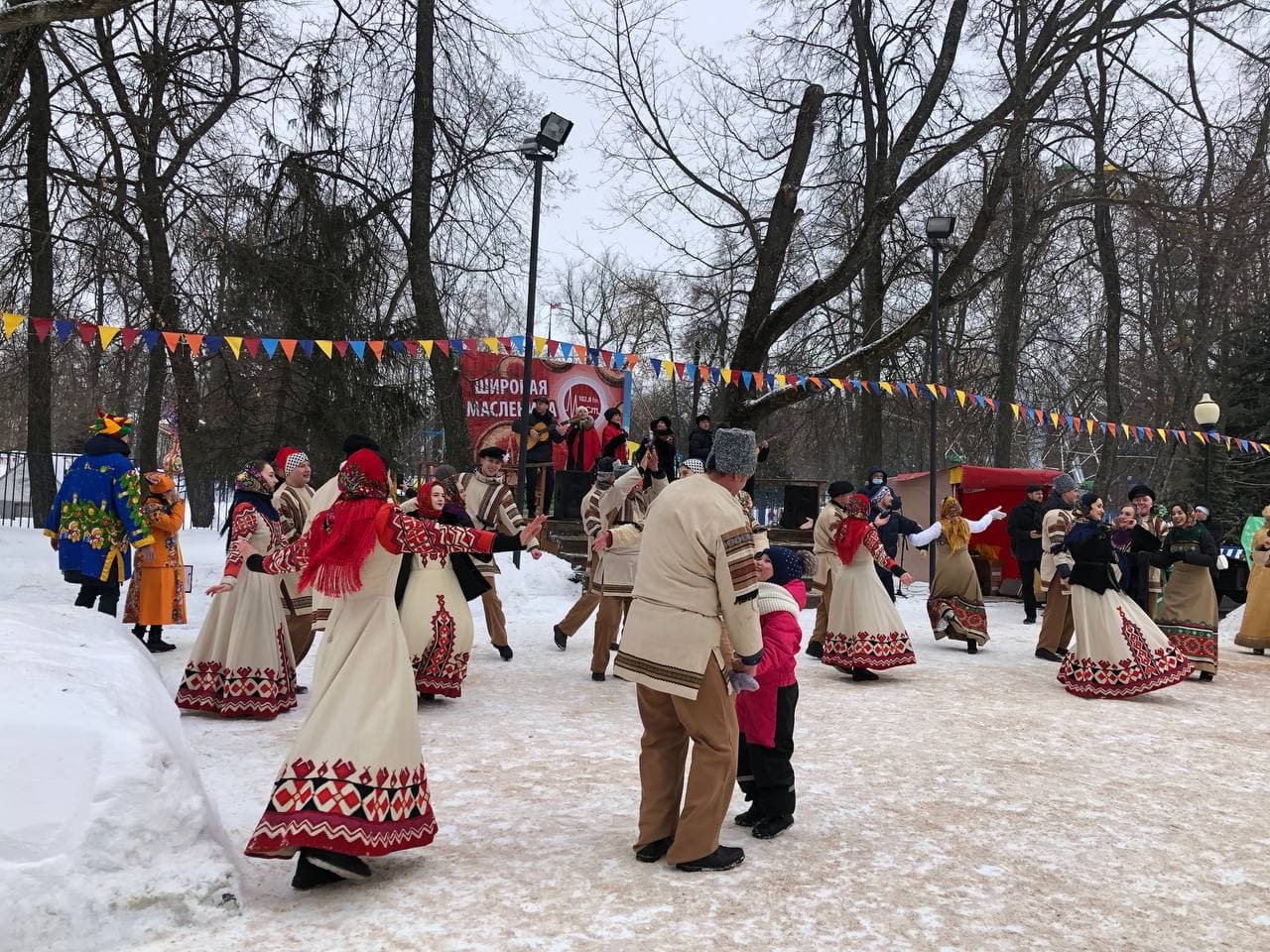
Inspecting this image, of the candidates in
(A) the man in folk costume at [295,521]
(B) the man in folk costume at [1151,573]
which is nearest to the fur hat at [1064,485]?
(B) the man in folk costume at [1151,573]

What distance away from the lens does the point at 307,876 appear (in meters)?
3.91

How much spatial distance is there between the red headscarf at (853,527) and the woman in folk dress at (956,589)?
104 inches

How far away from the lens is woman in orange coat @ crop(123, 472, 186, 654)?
909 centimetres

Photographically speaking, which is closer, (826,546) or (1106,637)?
(1106,637)

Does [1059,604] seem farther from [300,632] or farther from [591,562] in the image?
[300,632]

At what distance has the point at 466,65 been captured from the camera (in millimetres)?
15758

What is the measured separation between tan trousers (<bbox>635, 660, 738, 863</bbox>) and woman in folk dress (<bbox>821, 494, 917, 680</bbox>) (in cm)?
508

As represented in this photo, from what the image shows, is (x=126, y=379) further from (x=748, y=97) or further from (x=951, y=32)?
(x=951, y=32)

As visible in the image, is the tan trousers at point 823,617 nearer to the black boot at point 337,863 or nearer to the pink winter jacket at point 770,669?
the pink winter jacket at point 770,669

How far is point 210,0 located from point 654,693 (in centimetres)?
913

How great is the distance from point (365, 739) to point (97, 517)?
18.9 feet

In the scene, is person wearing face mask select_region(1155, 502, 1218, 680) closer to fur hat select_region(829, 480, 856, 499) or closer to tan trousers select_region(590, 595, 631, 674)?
fur hat select_region(829, 480, 856, 499)

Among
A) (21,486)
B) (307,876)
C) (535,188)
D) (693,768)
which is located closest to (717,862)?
(693,768)

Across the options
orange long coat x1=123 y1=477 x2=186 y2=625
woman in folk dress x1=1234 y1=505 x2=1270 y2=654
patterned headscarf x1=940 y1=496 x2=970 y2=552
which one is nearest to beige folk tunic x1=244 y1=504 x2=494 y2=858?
orange long coat x1=123 y1=477 x2=186 y2=625
